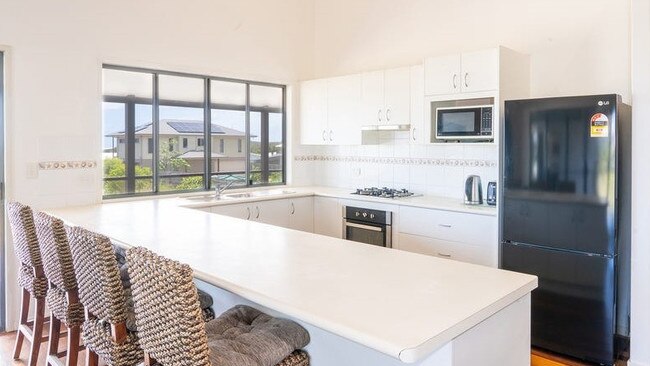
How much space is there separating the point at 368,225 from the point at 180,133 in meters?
2.04

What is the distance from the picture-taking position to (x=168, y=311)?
1.43 meters

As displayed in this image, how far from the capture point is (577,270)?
297 cm

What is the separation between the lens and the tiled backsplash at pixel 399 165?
4.32 meters

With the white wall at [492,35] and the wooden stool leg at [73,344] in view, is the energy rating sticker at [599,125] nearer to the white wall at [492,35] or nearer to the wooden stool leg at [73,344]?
the white wall at [492,35]

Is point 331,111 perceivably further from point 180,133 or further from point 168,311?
point 168,311

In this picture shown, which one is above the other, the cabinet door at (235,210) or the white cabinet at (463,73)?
the white cabinet at (463,73)

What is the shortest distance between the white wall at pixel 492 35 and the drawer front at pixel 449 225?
1199mm

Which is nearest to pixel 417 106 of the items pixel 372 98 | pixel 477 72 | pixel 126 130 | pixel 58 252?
pixel 372 98

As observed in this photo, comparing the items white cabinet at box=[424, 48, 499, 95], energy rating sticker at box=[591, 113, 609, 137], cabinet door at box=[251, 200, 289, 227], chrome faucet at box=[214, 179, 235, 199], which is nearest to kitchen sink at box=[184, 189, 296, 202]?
chrome faucet at box=[214, 179, 235, 199]

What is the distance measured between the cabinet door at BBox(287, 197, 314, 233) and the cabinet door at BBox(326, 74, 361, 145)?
717 millimetres

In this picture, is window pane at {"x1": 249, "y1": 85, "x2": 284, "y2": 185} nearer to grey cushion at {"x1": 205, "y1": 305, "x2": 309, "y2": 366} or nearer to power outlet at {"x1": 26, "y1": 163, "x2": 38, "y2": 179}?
power outlet at {"x1": 26, "y1": 163, "x2": 38, "y2": 179}

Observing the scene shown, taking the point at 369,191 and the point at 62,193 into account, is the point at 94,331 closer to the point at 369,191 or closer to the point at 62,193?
the point at 62,193

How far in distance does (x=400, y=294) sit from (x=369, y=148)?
3741 millimetres

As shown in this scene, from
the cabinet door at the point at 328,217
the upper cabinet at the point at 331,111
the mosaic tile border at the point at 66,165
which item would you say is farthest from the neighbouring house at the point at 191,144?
the cabinet door at the point at 328,217
